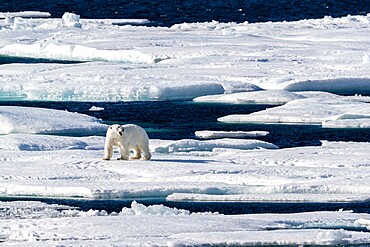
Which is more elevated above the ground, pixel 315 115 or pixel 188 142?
pixel 315 115

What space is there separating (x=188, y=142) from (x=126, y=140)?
4.20ft

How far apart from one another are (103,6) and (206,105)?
2066cm

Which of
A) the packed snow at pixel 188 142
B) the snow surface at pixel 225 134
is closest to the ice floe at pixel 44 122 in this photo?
the packed snow at pixel 188 142

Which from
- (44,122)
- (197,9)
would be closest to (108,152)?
(44,122)

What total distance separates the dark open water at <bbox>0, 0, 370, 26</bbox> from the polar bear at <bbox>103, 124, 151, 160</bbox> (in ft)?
62.1

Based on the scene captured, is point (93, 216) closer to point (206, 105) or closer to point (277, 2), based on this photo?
point (206, 105)

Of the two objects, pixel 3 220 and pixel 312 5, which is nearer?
pixel 3 220

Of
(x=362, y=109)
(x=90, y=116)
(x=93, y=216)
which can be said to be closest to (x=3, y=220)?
(x=93, y=216)

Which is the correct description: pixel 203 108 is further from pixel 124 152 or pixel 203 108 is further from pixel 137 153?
pixel 124 152

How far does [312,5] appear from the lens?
35375 millimetres

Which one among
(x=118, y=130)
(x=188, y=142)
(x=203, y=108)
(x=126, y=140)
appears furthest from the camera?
(x=203, y=108)

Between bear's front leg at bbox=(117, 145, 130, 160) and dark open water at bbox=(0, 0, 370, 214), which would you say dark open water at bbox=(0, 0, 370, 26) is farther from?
bear's front leg at bbox=(117, 145, 130, 160)

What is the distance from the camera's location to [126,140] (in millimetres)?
10297

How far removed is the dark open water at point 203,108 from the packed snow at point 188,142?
22 cm
